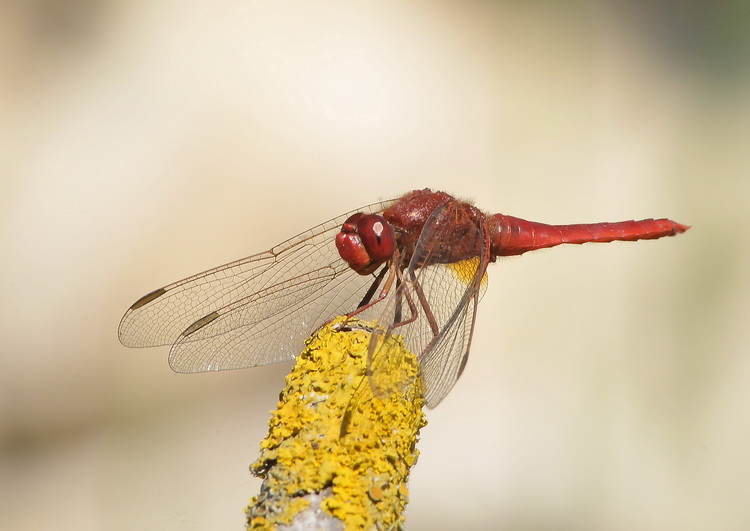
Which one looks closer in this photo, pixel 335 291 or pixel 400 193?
pixel 335 291

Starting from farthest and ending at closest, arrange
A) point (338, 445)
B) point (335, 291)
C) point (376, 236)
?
1. point (335, 291)
2. point (376, 236)
3. point (338, 445)

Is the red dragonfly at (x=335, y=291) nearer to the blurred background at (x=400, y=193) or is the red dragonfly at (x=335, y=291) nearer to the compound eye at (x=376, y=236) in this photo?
the compound eye at (x=376, y=236)

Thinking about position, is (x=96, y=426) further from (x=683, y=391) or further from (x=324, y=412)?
(x=683, y=391)

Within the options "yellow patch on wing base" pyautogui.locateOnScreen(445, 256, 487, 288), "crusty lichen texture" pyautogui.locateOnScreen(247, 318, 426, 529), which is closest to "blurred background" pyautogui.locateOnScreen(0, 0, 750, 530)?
"yellow patch on wing base" pyautogui.locateOnScreen(445, 256, 487, 288)

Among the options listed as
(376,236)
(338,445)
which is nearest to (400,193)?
(376,236)

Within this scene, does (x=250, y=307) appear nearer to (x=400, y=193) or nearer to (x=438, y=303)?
(x=438, y=303)

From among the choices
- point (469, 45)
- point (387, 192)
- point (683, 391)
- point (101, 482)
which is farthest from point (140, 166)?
point (683, 391)

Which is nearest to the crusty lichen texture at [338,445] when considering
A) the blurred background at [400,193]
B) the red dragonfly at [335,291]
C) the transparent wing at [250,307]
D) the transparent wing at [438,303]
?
the transparent wing at [438,303]
